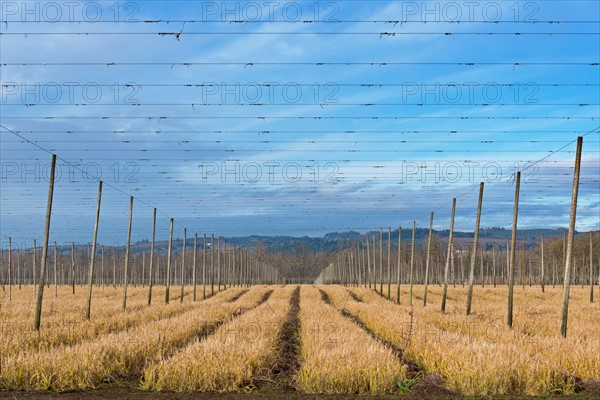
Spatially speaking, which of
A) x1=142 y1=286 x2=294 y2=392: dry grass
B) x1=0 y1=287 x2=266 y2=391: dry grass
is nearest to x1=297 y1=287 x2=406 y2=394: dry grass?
x1=142 y1=286 x2=294 y2=392: dry grass

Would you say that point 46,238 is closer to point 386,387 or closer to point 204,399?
point 204,399

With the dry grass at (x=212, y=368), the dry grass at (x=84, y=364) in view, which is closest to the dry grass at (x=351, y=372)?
the dry grass at (x=212, y=368)

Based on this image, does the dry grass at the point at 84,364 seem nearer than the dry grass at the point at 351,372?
No

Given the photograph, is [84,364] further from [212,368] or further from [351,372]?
[351,372]

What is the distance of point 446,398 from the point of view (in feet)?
39.4

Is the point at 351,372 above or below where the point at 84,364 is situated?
above

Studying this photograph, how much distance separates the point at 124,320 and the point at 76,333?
17.0 feet

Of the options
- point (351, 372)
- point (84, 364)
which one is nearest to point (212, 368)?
point (84, 364)

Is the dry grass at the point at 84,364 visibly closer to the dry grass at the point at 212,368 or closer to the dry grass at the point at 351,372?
the dry grass at the point at 212,368

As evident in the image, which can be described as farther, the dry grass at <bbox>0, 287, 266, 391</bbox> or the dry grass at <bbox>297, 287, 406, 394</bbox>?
the dry grass at <bbox>0, 287, 266, 391</bbox>

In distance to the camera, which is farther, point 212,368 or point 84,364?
point 84,364

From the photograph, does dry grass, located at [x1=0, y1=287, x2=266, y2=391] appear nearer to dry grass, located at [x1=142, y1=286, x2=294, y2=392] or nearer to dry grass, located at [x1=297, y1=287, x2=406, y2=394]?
dry grass, located at [x1=142, y1=286, x2=294, y2=392]

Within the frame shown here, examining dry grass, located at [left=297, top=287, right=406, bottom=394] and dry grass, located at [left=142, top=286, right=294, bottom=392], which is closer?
dry grass, located at [left=297, top=287, right=406, bottom=394]

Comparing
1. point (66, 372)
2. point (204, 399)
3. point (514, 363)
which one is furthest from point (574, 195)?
point (66, 372)
